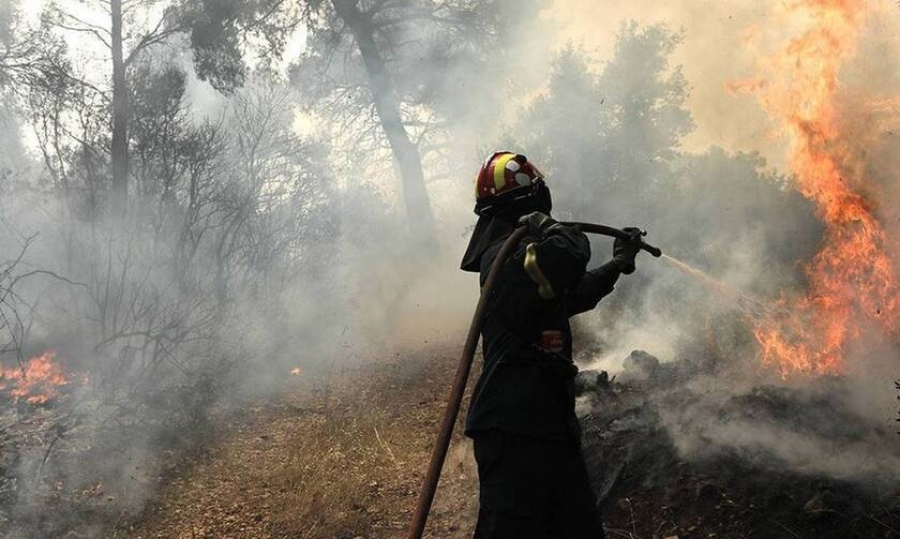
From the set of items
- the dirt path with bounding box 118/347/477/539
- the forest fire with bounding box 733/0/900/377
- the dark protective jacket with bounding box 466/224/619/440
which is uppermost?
the forest fire with bounding box 733/0/900/377

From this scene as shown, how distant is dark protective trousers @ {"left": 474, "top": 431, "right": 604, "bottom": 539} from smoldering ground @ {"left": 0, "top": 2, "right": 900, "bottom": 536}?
7.01 ft

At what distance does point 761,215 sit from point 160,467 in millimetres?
9834

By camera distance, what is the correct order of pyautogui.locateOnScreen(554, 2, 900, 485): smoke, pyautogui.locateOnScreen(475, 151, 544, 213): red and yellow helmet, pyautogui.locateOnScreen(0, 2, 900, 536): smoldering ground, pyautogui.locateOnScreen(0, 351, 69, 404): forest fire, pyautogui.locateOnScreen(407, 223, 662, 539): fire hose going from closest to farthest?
pyautogui.locateOnScreen(407, 223, 662, 539): fire hose
pyautogui.locateOnScreen(475, 151, 544, 213): red and yellow helmet
pyautogui.locateOnScreen(554, 2, 900, 485): smoke
pyautogui.locateOnScreen(0, 2, 900, 536): smoldering ground
pyautogui.locateOnScreen(0, 351, 69, 404): forest fire

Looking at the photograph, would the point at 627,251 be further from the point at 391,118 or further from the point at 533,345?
the point at 391,118

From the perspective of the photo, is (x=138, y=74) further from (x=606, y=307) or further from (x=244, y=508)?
(x=606, y=307)

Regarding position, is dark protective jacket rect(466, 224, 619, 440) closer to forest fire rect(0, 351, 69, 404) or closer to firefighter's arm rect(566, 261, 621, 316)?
firefighter's arm rect(566, 261, 621, 316)

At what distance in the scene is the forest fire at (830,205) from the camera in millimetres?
5926

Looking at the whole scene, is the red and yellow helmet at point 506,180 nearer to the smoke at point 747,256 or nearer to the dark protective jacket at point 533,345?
the dark protective jacket at point 533,345

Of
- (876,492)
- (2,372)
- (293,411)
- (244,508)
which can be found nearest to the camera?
(876,492)

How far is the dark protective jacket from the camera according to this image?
9.15ft

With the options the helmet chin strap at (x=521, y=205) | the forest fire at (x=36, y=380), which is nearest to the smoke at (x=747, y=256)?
the helmet chin strap at (x=521, y=205)

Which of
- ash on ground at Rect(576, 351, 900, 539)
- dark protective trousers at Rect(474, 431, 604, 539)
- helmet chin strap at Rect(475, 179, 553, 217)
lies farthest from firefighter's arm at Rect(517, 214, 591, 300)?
ash on ground at Rect(576, 351, 900, 539)

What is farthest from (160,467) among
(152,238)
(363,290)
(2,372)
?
(363,290)

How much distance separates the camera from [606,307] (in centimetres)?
1092
